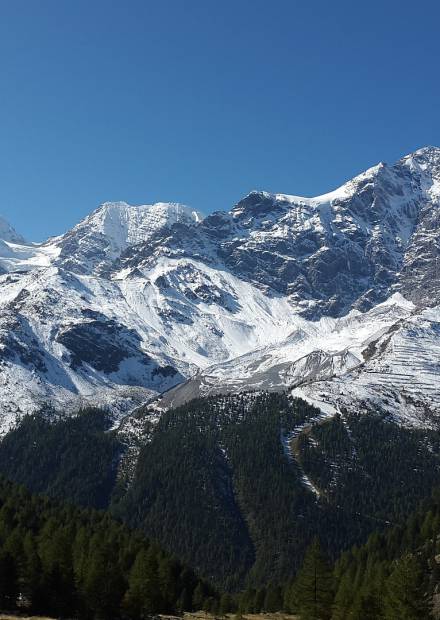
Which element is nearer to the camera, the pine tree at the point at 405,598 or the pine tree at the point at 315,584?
the pine tree at the point at 405,598

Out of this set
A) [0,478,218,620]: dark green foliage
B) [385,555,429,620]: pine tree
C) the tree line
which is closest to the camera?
[385,555,429,620]: pine tree

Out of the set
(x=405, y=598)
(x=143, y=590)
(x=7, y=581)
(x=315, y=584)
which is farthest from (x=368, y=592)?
(x=7, y=581)

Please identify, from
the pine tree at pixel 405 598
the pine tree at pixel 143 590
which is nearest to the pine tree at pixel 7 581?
the pine tree at pixel 143 590

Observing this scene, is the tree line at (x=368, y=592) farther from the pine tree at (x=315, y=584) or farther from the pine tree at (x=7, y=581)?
the pine tree at (x=7, y=581)

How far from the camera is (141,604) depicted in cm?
9944

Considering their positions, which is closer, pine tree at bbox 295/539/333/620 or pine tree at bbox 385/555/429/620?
pine tree at bbox 385/555/429/620

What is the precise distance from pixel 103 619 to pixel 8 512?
4629cm

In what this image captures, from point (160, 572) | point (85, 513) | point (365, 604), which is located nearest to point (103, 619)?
point (160, 572)

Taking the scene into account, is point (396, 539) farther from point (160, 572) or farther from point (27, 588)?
point (27, 588)

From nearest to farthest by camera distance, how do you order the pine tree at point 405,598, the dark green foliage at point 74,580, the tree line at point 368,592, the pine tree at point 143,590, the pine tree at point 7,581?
the pine tree at point 405,598
the tree line at point 368,592
the pine tree at point 7,581
the dark green foliage at point 74,580
the pine tree at point 143,590

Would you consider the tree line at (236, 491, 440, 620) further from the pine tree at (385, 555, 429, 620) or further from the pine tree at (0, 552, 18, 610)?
the pine tree at (0, 552, 18, 610)

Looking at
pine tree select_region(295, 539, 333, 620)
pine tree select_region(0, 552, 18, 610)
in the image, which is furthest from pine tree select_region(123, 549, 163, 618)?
pine tree select_region(295, 539, 333, 620)

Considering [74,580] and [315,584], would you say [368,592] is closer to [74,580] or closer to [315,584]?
[315,584]

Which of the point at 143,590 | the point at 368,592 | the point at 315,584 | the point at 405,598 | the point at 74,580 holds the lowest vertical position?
the point at 74,580
